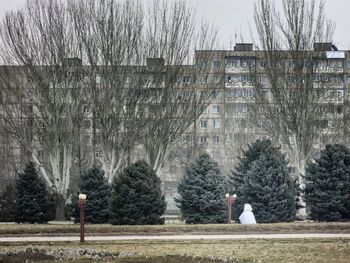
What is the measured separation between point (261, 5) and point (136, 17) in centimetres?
650

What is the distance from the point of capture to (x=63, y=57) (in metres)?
29.7

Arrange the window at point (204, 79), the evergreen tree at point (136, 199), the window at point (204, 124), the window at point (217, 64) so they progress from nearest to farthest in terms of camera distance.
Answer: the evergreen tree at point (136, 199)
the window at point (204, 79)
the window at point (217, 64)
the window at point (204, 124)

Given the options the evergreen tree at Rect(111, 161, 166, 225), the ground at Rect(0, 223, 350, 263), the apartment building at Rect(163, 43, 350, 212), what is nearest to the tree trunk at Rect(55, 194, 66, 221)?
the evergreen tree at Rect(111, 161, 166, 225)

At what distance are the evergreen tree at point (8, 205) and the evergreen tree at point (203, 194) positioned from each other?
8983 millimetres

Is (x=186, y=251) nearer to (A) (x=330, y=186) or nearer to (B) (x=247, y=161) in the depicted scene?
(A) (x=330, y=186)

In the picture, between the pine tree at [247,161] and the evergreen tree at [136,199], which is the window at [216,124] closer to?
the pine tree at [247,161]

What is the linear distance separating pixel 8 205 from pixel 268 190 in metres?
13.9

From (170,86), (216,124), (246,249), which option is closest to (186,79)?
(170,86)

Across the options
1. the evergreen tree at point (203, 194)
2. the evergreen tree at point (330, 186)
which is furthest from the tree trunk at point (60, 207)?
the evergreen tree at point (330, 186)

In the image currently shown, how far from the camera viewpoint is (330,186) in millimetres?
24281

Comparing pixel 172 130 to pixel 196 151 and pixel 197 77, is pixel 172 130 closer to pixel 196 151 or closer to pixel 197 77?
pixel 197 77

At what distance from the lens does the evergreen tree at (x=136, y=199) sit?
2272 cm

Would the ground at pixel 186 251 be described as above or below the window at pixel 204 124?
below

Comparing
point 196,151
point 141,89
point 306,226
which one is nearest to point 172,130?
point 141,89
